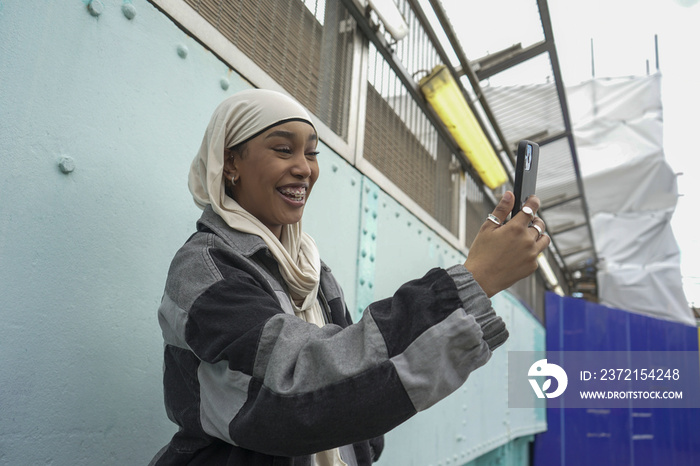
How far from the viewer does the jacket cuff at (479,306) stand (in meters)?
0.78

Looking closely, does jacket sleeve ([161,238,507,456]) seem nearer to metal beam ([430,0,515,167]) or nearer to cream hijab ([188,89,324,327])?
cream hijab ([188,89,324,327])

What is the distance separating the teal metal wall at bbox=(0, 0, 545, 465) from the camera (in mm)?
1020

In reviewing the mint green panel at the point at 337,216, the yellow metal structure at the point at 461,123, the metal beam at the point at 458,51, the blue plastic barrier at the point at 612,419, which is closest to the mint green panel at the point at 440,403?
the mint green panel at the point at 337,216

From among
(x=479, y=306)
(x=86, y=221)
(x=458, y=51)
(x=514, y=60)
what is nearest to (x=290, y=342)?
(x=479, y=306)

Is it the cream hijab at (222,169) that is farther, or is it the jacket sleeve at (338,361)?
the cream hijab at (222,169)

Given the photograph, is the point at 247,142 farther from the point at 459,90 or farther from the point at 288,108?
the point at 459,90

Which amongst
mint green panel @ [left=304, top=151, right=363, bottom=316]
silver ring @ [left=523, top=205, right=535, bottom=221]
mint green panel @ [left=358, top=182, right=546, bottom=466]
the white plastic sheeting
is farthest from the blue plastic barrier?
silver ring @ [left=523, top=205, right=535, bottom=221]

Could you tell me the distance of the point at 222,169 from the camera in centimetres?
113

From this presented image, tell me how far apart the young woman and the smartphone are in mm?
33

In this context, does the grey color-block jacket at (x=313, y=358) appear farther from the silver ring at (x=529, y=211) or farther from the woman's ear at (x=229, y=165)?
the woman's ear at (x=229, y=165)

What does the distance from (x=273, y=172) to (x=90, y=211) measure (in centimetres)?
42

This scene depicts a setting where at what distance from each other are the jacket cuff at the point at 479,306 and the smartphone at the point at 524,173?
212mm

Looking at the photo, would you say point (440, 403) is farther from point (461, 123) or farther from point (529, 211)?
point (529, 211)

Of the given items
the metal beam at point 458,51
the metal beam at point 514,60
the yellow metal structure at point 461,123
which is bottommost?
the yellow metal structure at point 461,123
